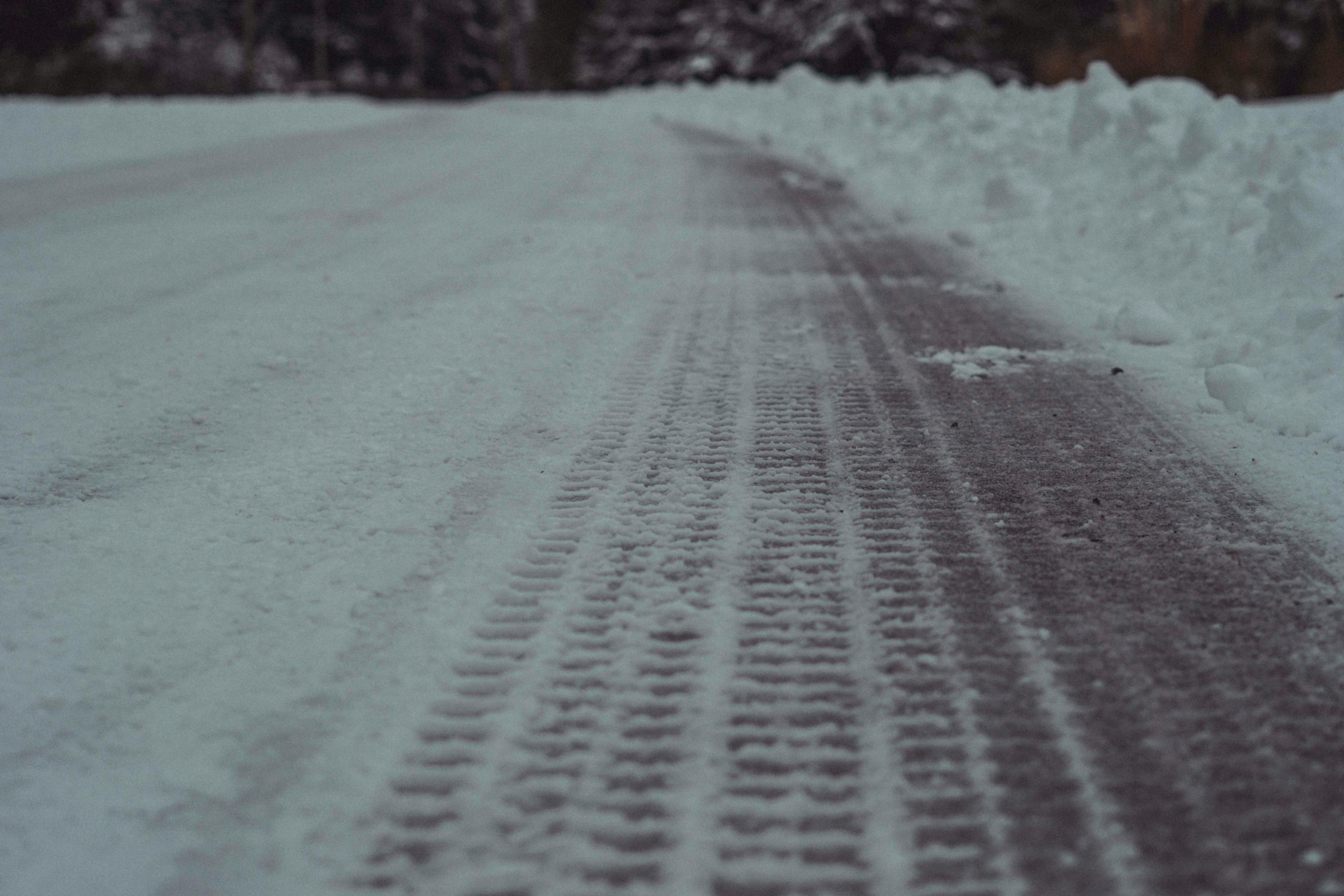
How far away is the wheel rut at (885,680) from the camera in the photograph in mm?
1281

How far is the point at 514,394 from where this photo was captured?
117 inches

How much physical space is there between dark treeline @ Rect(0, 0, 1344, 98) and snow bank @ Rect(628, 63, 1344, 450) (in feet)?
15.3

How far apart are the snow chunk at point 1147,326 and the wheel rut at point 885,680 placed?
2.47ft

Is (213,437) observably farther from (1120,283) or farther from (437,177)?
(437,177)

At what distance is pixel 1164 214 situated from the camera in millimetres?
4590

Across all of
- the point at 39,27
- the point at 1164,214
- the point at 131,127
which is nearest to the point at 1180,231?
the point at 1164,214

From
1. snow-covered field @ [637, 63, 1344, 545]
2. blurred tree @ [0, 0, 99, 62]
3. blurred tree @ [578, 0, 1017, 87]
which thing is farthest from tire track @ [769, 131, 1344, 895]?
blurred tree @ [0, 0, 99, 62]

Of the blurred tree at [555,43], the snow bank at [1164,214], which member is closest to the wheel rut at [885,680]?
the snow bank at [1164,214]

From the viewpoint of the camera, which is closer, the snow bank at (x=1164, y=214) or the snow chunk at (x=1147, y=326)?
the snow bank at (x=1164, y=214)

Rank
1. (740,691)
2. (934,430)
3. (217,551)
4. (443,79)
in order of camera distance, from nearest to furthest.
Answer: (740,691) < (217,551) < (934,430) < (443,79)

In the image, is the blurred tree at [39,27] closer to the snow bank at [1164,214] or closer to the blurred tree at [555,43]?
the blurred tree at [555,43]

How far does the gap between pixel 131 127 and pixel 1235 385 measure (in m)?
14.2

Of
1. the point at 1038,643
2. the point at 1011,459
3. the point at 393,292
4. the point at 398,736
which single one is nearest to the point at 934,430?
the point at 1011,459

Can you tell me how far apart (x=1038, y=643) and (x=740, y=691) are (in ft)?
1.84
